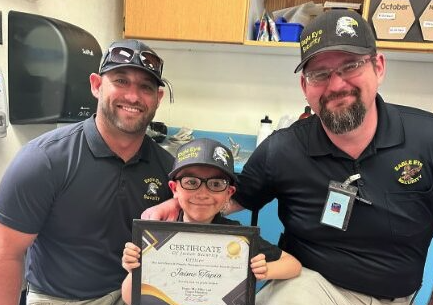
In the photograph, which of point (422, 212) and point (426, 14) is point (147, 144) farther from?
point (426, 14)

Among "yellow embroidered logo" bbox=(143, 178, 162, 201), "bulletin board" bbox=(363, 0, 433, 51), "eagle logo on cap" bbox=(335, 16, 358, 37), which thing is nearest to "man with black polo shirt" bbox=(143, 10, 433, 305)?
"eagle logo on cap" bbox=(335, 16, 358, 37)

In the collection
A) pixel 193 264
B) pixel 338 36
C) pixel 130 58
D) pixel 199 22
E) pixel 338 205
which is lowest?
pixel 193 264

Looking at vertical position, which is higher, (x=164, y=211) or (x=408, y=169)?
(x=408, y=169)

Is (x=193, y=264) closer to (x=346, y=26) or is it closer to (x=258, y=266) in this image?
(x=258, y=266)

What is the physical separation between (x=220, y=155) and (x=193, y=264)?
12.3 inches

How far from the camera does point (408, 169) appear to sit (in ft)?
3.56

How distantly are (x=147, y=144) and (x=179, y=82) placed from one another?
1.28 m

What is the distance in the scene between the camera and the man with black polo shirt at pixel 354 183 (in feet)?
3.43

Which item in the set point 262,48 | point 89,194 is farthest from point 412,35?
point 89,194

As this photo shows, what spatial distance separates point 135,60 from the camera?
3.63 feet

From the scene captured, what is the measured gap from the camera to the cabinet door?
1936mm

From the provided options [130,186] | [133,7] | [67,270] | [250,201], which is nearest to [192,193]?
[130,186]

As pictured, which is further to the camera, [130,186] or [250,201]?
[250,201]

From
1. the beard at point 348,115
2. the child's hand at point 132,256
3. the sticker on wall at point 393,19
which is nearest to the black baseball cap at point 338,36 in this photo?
the beard at point 348,115
